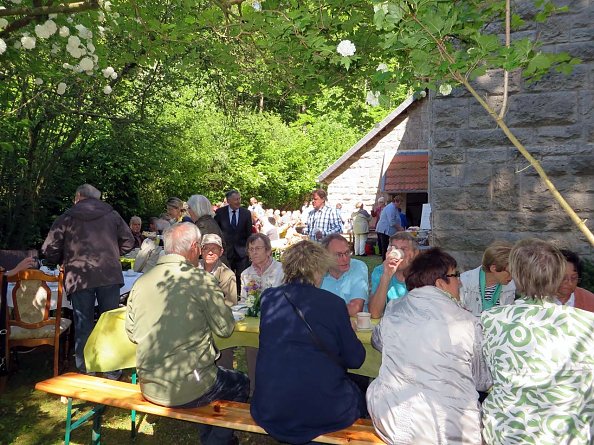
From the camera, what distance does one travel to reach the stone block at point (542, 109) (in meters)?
5.60

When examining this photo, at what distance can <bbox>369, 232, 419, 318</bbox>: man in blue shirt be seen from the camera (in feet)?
14.4

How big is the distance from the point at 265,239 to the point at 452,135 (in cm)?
226

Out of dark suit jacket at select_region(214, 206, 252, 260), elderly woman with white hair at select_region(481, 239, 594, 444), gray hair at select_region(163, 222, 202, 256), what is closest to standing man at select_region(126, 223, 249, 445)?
gray hair at select_region(163, 222, 202, 256)

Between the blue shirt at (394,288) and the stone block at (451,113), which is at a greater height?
the stone block at (451,113)

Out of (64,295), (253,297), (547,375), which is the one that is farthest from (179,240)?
(64,295)

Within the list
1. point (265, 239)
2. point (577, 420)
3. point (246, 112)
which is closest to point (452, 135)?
point (265, 239)

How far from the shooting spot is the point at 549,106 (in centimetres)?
568

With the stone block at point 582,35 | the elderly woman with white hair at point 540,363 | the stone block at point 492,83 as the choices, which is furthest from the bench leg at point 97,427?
the stone block at point 582,35

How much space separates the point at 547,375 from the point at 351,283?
86.8 inches

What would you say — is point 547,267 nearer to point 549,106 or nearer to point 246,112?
point 549,106

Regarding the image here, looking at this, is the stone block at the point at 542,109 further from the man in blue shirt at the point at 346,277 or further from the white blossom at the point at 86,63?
the white blossom at the point at 86,63

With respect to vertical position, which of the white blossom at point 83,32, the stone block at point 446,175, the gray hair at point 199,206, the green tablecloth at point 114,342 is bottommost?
the green tablecloth at point 114,342

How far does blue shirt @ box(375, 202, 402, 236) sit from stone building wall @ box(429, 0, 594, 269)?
9.43 metres

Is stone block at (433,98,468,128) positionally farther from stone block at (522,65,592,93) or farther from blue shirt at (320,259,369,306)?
blue shirt at (320,259,369,306)
